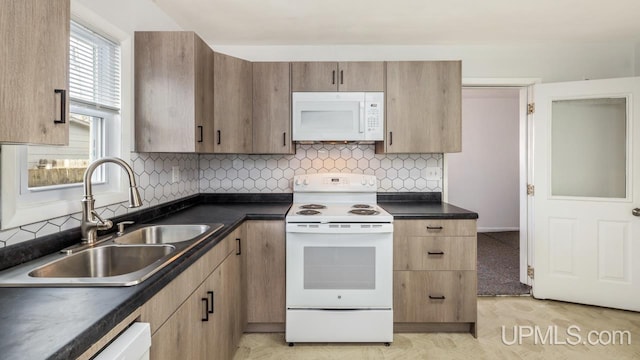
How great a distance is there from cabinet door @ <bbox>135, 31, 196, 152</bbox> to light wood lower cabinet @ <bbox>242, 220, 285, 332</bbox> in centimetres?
78

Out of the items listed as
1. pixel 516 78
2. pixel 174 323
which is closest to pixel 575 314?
pixel 516 78

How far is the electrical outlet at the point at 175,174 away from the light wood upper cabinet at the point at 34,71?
1567 mm

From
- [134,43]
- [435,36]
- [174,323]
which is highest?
[435,36]

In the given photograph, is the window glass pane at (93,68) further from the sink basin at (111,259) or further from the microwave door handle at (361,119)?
the microwave door handle at (361,119)

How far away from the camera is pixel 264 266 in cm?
241

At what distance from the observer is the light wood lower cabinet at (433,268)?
95.0 inches

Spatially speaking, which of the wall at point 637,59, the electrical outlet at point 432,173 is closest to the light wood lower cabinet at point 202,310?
the electrical outlet at point 432,173

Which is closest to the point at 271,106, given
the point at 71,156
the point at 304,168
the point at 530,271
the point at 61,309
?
the point at 304,168

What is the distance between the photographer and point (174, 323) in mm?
1269

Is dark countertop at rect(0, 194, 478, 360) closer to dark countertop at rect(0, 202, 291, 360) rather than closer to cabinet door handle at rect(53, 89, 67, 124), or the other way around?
dark countertop at rect(0, 202, 291, 360)

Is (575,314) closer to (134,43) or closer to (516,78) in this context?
(516,78)

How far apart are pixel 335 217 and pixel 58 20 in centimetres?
175

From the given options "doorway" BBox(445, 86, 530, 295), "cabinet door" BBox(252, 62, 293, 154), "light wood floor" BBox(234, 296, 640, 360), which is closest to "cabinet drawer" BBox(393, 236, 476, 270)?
"light wood floor" BBox(234, 296, 640, 360)

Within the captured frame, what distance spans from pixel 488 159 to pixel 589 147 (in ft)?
9.39
